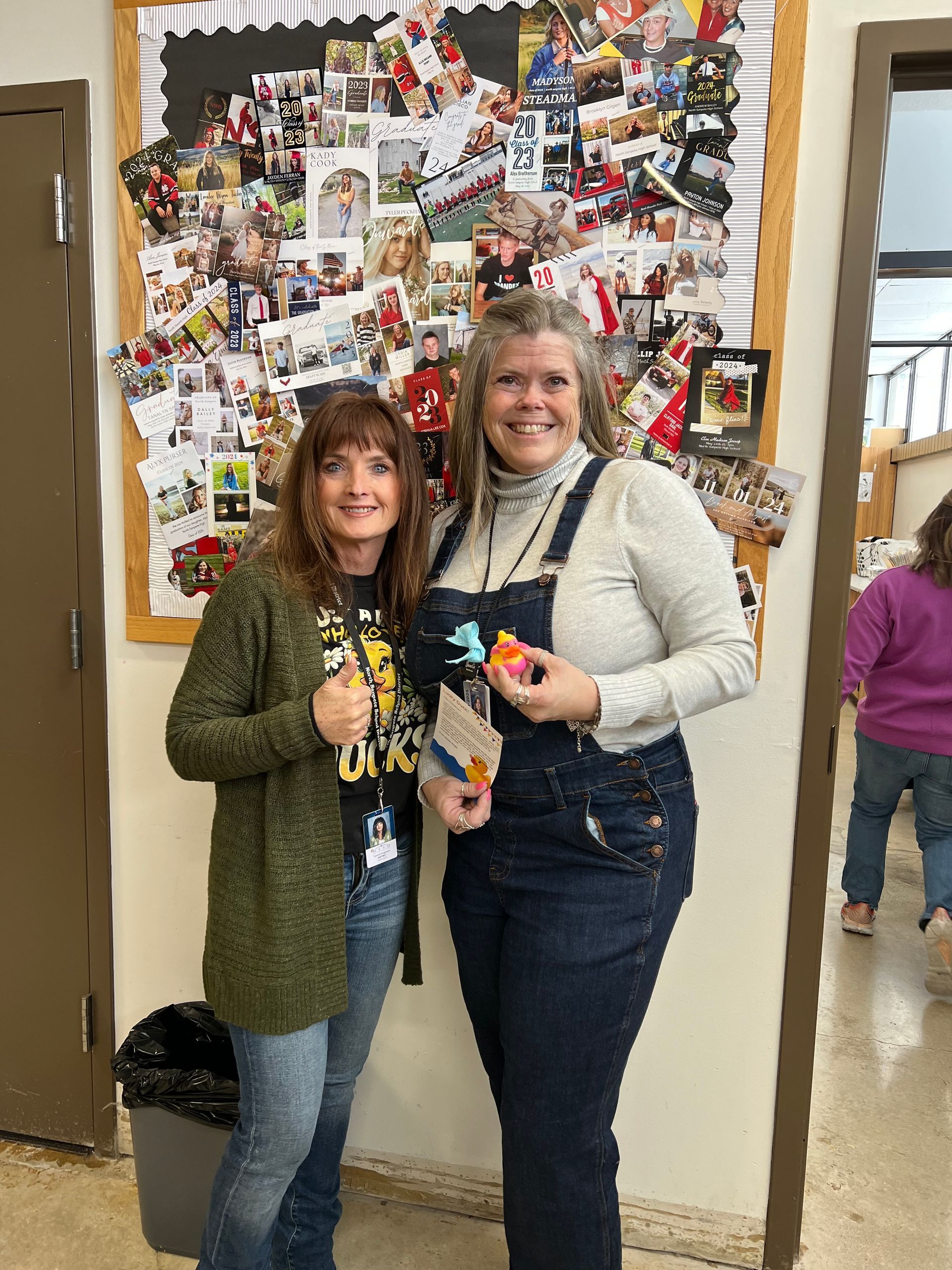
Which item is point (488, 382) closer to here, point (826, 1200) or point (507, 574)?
point (507, 574)

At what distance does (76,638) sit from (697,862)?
4.96 ft

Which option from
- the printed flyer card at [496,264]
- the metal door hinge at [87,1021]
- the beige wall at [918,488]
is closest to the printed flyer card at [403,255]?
the printed flyer card at [496,264]

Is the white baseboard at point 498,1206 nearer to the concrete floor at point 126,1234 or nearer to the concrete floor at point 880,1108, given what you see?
the concrete floor at point 126,1234

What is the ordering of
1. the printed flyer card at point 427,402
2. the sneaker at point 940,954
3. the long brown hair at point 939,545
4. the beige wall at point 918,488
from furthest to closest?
1. the beige wall at point 918,488
2. the sneaker at point 940,954
3. the long brown hair at point 939,545
4. the printed flyer card at point 427,402

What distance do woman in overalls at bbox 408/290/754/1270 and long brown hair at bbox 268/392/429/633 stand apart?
0.10 m

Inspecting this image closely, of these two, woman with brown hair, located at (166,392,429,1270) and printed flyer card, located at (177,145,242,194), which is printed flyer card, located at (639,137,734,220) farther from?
printed flyer card, located at (177,145,242,194)

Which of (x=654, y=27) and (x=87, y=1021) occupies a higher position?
(x=654, y=27)

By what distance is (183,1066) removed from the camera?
1822 mm

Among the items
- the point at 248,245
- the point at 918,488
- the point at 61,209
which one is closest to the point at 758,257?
the point at 248,245

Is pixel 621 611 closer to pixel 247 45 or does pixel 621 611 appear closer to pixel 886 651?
pixel 247 45

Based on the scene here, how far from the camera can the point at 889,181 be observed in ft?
11.1

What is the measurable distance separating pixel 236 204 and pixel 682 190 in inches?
37.1

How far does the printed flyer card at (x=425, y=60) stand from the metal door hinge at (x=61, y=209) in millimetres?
777

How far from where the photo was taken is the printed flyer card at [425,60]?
5.46 feet
